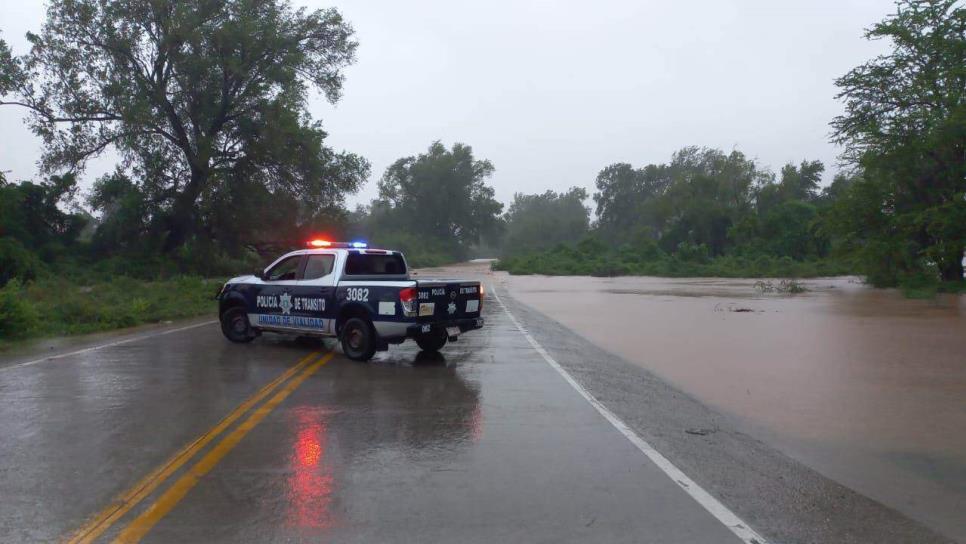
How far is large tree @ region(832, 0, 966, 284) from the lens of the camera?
33594 mm

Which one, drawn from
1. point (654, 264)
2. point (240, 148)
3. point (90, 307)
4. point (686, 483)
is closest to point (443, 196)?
point (654, 264)

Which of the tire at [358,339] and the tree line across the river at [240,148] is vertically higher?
the tree line across the river at [240,148]

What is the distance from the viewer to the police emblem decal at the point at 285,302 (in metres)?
13.5

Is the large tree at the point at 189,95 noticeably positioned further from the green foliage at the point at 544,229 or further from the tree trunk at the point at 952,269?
the green foliage at the point at 544,229

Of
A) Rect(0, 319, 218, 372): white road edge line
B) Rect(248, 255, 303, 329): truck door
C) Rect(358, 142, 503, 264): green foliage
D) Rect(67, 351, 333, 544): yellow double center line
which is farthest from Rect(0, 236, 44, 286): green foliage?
Rect(358, 142, 503, 264): green foliage

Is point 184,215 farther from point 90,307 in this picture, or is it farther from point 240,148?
point 90,307

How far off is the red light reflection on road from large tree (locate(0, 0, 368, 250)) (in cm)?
3081

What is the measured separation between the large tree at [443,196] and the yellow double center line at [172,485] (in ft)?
301

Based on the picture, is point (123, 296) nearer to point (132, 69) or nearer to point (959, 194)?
point (132, 69)

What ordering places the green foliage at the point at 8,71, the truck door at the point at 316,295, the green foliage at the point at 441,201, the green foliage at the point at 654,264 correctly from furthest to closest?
the green foliage at the point at 441,201 < the green foliage at the point at 654,264 < the green foliage at the point at 8,71 < the truck door at the point at 316,295

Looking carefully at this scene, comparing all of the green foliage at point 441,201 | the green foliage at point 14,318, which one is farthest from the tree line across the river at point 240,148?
the green foliage at point 441,201

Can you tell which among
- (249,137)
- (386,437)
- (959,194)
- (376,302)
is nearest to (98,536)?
(386,437)

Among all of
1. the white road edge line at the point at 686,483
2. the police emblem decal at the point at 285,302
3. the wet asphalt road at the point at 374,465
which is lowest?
the white road edge line at the point at 686,483

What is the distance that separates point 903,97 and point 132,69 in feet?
120
